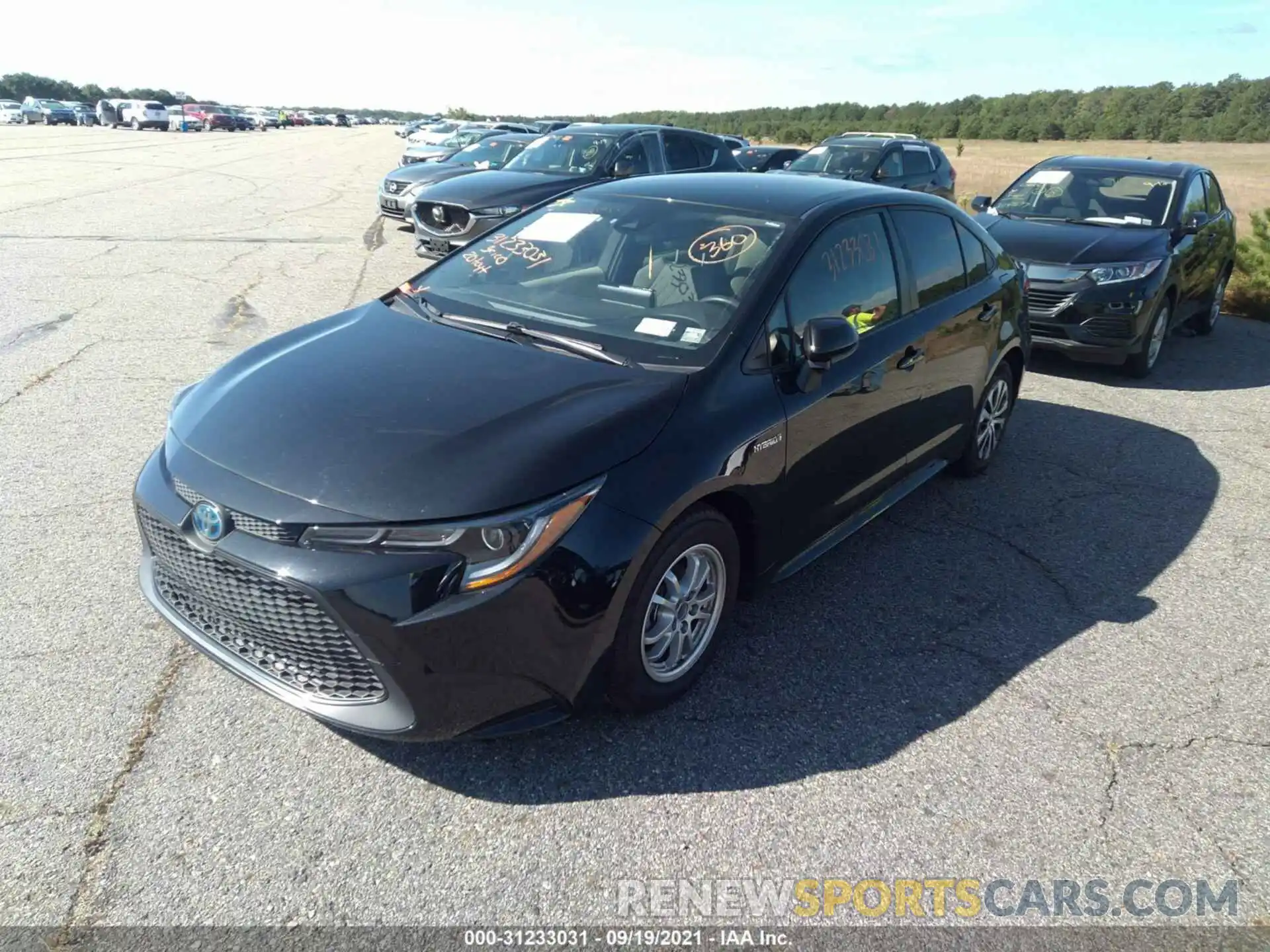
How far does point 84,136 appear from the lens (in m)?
40.3

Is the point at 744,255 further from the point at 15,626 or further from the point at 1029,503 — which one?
the point at 15,626

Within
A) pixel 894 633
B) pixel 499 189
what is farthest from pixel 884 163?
pixel 894 633

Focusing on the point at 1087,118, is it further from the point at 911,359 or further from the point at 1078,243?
the point at 911,359

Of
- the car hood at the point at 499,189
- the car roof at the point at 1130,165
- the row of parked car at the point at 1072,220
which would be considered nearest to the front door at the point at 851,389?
the row of parked car at the point at 1072,220

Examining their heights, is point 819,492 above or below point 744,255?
below

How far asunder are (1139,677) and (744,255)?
7.52ft

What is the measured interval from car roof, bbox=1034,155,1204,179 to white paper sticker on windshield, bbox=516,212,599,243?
21.6 ft

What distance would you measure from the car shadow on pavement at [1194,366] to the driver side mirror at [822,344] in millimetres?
5466

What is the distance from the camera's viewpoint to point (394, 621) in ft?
8.18

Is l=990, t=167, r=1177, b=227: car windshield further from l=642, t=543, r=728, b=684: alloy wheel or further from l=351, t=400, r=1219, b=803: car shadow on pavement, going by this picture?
l=642, t=543, r=728, b=684: alloy wheel

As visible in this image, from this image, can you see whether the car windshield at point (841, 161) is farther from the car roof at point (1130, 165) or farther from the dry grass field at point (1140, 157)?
the dry grass field at point (1140, 157)

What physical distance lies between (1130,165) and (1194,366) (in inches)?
81.0

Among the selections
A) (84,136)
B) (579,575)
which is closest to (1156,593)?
(579,575)

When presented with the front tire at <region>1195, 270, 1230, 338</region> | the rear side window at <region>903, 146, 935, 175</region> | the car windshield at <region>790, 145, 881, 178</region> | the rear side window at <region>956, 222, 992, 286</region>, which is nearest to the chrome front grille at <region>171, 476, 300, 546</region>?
the rear side window at <region>956, 222, 992, 286</region>
